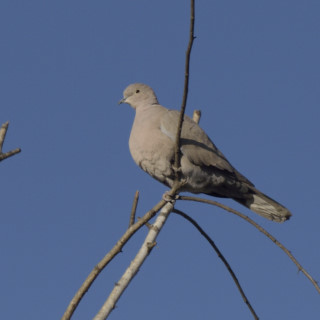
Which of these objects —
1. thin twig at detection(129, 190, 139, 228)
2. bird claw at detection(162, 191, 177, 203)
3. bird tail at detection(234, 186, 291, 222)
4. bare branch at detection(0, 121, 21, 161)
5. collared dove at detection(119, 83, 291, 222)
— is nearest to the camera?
bare branch at detection(0, 121, 21, 161)

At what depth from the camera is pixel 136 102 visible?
7238 mm

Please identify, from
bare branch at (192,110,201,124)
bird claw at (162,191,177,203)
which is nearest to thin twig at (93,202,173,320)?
bird claw at (162,191,177,203)

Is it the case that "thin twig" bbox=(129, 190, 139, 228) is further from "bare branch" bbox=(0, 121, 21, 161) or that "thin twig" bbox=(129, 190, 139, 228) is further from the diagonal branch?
"bare branch" bbox=(0, 121, 21, 161)

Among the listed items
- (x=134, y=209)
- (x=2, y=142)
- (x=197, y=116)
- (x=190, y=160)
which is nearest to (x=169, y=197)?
(x=134, y=209)

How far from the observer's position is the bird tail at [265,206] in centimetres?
645

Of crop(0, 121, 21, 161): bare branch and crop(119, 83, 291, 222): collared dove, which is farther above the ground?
crop(119, 83, 291, 222): collared dove

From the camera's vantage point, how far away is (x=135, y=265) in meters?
4.20

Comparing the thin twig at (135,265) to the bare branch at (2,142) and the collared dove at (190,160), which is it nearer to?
the bare branch at (2,142)

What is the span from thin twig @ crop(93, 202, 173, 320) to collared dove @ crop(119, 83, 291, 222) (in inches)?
50.7

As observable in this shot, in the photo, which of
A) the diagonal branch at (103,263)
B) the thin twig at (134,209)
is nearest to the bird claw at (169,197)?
the thin twig at (134,209)

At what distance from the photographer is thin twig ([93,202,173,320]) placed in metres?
3.83

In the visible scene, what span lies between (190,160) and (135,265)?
2154 millimetres

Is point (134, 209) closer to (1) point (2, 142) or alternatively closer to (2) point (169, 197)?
(2) point (169, 197)

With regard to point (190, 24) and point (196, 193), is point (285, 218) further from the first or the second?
point (190, 24)
